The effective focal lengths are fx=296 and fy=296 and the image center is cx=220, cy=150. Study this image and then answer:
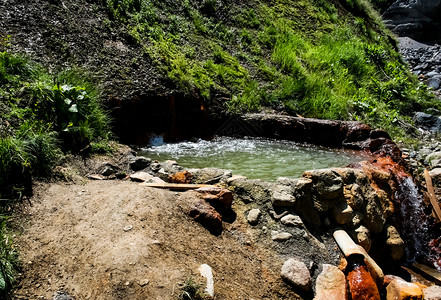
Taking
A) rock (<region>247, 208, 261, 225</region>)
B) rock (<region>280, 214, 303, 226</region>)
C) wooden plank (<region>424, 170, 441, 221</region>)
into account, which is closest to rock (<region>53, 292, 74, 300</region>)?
rock (<region>247, 208, 261, 225</region>)

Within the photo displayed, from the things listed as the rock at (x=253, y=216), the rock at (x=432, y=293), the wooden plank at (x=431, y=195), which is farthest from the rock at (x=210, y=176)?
the wooden plank at (x=431, y=195)

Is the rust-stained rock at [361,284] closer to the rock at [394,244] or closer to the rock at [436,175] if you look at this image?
the rock at [394,244]

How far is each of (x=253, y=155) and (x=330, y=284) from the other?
2.96 m

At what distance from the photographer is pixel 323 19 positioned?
1257 centimetres

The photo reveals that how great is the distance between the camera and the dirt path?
1.92 m

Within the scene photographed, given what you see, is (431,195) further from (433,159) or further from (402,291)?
(402,291)

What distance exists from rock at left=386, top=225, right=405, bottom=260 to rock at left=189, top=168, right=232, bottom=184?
225 cm

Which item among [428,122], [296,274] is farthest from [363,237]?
[428,122]

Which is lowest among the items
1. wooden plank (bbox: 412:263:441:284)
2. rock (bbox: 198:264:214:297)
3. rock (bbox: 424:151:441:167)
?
wooden plank (bbox: 412:263:441:284)

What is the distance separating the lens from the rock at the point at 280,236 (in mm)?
2924

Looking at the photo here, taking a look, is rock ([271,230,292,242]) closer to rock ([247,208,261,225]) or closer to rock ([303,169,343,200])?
Result: rock ([247,208,261,225])

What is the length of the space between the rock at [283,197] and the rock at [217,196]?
489 millimetres

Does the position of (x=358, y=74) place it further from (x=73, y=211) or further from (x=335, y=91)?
(x=73, y=211)

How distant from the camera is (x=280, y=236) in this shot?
294cm
